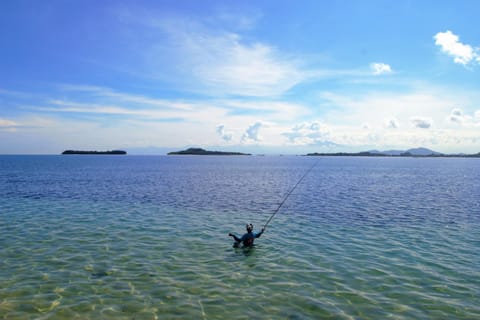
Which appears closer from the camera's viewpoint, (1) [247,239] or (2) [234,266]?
(2) [234,266]

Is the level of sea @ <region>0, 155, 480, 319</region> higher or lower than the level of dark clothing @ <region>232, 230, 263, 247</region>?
lower

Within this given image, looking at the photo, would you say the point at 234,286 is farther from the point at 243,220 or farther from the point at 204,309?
the point at 243,220

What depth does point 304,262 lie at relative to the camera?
17.8m

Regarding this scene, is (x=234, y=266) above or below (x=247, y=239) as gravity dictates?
below

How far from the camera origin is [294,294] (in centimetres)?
1377

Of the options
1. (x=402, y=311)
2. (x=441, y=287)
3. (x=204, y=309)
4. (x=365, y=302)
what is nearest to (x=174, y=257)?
(x=204, y=309)

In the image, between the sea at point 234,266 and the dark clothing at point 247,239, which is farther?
the dark clothing at point 247,239

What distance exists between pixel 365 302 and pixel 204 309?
6645 mm

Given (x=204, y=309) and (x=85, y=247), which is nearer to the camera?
(x=204, y=309)

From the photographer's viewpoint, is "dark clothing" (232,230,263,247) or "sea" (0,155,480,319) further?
"dark clothing" (232,230,263,247)

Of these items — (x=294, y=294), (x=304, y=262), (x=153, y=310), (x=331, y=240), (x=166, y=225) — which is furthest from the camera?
(x=166, y=225)

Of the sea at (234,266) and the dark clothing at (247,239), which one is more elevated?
the dark clothing at (247,239)

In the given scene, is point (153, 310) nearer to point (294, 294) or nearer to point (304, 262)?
point (294, 294)

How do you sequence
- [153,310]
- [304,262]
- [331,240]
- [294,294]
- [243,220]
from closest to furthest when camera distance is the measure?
1. [153,310]
2. [294,294]
3. [304,262]
4. [331,240]
5. [243,220]
